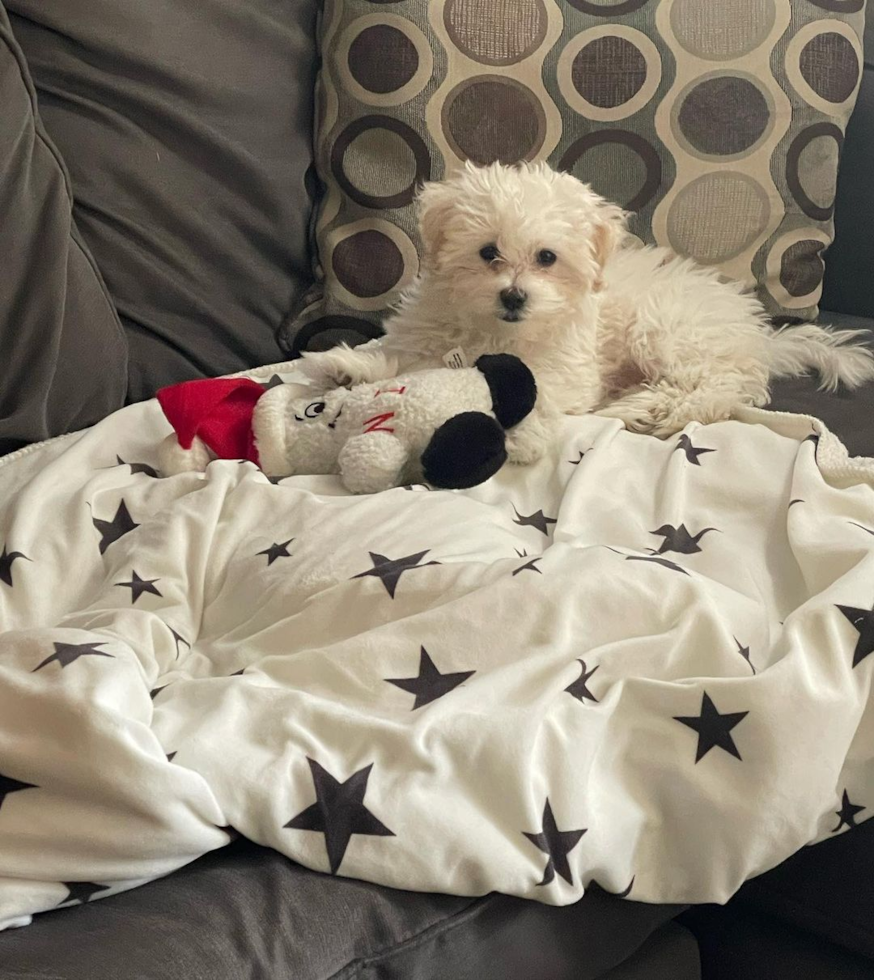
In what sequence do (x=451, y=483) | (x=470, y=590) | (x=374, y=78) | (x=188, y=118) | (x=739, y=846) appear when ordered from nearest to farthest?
(x=739, y=846) < (x=470, y=590) < (x=451, y=483) < (x=188, y=118) < (x=374, y=78)

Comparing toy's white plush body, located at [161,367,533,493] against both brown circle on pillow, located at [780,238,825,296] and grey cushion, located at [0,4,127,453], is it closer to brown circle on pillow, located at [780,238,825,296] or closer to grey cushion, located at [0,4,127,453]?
grey cushion, located at [0,4,127,453]

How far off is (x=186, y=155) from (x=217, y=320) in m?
0.24

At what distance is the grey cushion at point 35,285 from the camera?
1.21 m

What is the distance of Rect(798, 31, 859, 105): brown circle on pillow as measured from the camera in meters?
1.57

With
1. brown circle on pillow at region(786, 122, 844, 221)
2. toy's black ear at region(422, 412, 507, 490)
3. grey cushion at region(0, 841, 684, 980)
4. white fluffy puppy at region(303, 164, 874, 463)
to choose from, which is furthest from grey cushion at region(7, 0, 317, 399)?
Answer: grey cushion at region(0, 841, 684, 980)

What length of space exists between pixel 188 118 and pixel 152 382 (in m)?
0.39

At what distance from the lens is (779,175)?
1.59 meters

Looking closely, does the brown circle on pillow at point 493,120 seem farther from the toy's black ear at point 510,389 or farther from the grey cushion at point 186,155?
the toy's black ear at point 510,389

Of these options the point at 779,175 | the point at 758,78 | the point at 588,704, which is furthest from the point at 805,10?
the point at 588,704

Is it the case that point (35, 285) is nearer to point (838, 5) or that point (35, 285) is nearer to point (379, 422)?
point (379, 422)

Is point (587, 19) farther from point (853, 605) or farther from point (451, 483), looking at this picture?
point (853, 605)

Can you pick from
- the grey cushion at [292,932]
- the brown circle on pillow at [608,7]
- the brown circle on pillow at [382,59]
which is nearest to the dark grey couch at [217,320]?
the grey cushion at [292,932]

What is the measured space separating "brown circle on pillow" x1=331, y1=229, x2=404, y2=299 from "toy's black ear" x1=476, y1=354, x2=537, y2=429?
1.34 feet

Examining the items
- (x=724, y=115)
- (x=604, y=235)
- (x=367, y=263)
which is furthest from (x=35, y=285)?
(x=724, y=115)
